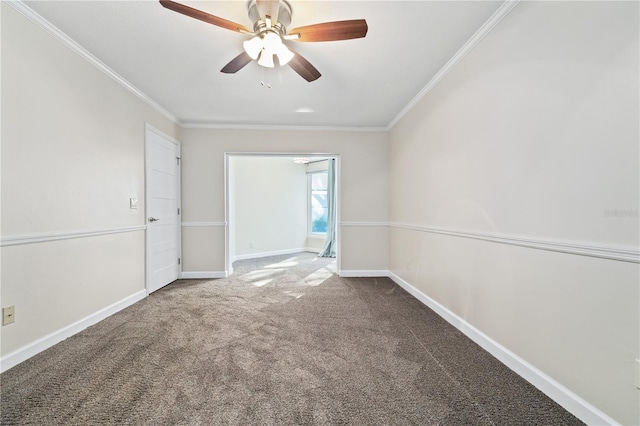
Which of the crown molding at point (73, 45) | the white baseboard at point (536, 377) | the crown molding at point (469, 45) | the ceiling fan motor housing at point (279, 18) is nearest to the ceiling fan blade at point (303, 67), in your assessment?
the ceiling fan motor housing at point (279, 18)

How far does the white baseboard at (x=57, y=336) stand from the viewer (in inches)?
72.3

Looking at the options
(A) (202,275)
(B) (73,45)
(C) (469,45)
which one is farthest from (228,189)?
(C) (469,45)

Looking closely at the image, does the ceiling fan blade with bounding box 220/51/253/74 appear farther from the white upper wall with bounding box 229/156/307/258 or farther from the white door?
the white upper wall with bounding box 229/156/307/258

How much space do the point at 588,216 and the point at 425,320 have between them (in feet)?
5.49

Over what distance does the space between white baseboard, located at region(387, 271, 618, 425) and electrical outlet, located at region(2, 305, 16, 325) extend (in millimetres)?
3316

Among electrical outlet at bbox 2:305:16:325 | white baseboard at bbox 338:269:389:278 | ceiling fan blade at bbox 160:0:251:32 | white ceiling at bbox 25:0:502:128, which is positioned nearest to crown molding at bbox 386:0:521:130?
white ceiling at bbox 25:0:502:128

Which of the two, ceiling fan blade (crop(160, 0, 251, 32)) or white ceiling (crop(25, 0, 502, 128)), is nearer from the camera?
ceiling fan blade (crop(160, 0, 251, 32))

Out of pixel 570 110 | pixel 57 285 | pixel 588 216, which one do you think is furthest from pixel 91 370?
pixel 570 110

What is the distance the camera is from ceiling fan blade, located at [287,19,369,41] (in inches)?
66.0

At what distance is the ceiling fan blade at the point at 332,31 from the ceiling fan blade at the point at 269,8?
0.18 meters

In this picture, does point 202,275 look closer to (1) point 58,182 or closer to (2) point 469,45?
(1) point 58,182

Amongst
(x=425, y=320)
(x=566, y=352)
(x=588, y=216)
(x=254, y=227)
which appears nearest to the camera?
(x=588, y=216)

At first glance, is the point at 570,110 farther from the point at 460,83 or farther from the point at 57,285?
the point at 57,285

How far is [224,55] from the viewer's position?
96.8 inches
